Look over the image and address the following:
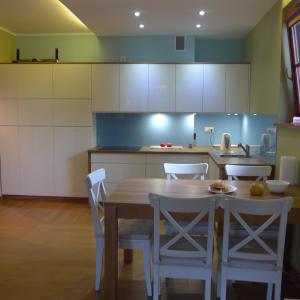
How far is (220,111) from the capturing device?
205 inches

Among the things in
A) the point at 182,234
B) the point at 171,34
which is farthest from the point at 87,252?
the point at 171,34

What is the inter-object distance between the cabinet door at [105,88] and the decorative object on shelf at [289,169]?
281cm

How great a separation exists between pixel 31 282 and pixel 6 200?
110 inches

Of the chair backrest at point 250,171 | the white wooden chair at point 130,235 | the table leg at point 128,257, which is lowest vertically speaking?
the table leg at point 128,257

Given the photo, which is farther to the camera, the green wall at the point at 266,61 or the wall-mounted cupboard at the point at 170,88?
the wall-mounted cupboard at the point at 170,88

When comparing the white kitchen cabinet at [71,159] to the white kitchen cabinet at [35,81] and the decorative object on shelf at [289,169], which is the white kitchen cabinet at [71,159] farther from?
the decorative object on shelf at [289,169]

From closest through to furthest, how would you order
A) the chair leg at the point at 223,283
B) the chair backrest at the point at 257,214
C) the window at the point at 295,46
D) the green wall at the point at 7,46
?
the chair backrest at the point at 257,214, the chair leg at the point at 223,283, the window at the point at 295,46, the green wall at the point at 7,46

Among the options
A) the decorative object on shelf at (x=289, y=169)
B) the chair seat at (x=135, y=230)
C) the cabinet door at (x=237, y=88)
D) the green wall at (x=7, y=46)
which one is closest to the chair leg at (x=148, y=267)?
the chair seat at (x=135, y=230)

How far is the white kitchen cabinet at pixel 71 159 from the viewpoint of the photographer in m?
5.31

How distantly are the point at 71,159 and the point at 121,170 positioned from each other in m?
0.78

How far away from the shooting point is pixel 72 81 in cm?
523

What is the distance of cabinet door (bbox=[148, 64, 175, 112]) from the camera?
5.18 m

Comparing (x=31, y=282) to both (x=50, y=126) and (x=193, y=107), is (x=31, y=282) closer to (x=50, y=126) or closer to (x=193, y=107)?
(x=50, y=126)

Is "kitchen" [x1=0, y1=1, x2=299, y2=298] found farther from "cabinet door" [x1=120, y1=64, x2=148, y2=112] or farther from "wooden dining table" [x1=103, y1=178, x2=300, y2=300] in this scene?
"wooden dining table" [x1=103, y1=178, x2=300, y2=300]
